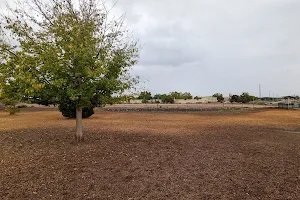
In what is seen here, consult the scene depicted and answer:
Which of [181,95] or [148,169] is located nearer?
[148,169]

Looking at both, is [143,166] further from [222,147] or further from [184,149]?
[222,147]

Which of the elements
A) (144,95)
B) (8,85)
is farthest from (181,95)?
(8,85)

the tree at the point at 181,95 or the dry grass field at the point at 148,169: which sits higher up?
the tree at the point at 181,95

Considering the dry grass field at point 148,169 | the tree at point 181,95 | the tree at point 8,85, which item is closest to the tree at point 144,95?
the dry grass field at point 148,169

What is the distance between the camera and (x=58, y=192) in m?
5.24

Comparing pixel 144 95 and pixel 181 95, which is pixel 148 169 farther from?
pixel 181 95

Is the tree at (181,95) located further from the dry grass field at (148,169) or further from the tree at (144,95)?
the dry grass field at (148,169)

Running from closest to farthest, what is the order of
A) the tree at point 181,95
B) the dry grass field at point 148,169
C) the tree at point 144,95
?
the dry grass field at point 148,169, the tree at point 144,95, the tree at point 181,95

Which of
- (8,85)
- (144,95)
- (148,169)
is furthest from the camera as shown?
(144,95)

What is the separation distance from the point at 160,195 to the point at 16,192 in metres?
3.38

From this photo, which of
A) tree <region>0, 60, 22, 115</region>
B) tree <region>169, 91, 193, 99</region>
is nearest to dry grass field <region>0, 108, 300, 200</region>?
tree <region>0, 60, 22, 115</region>

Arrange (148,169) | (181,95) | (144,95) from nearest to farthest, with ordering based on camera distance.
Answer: (148,169), (144,95), (181,95)

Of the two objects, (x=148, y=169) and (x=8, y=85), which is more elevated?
(x=8, y=85)

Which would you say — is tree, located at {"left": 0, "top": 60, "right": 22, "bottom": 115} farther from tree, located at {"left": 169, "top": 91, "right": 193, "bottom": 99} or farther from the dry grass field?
tree, located at {"left": 169, "top": 91, "right": 193, "bottom": 99}
